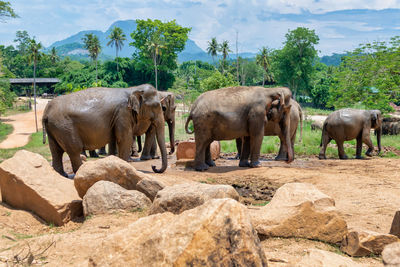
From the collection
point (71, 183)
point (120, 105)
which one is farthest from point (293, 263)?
point (120, 105)

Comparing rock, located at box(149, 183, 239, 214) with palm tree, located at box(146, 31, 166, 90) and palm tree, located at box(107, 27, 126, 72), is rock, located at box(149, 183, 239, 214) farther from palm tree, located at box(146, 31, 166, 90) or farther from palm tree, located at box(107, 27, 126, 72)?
palm tree, located at box(107, 27, 126, 72)

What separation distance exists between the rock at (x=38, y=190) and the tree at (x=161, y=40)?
52125 mm

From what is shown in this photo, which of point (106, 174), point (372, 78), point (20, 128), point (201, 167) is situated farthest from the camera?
point (20, 128)

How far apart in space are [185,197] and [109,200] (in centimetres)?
143

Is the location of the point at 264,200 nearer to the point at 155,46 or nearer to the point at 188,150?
the point at 188,150

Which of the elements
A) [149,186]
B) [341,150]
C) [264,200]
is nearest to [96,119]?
[149,186]

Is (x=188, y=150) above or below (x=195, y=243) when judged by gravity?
below

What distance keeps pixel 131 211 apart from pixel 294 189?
2.43 metres

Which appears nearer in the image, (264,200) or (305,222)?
(305,222)

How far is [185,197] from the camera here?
5.24 metres

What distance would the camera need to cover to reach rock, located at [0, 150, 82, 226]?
6340 millimetres

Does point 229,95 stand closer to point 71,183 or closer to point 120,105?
point 120,105

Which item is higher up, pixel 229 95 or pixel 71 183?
pixel 229 95

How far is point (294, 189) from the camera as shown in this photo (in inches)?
217
